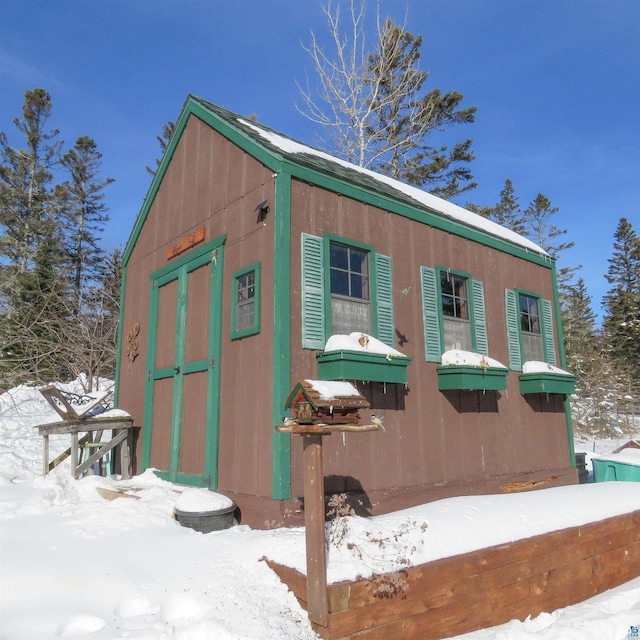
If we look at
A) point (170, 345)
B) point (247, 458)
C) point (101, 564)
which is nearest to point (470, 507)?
point (247, 458)

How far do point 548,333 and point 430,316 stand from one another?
12.0 feet

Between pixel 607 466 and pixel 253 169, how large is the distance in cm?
843

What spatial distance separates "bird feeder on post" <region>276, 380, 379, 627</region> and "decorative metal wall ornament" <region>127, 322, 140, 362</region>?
5.24 m

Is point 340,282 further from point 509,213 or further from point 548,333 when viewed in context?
point 509,213

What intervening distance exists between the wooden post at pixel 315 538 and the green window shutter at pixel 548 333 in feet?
23.7

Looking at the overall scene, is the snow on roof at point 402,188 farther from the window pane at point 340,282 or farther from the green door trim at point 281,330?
the window pane at point 340,282

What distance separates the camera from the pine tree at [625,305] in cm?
3756

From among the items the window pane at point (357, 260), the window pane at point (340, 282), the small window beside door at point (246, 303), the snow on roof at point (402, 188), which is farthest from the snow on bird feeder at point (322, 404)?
the snow on roof at point (402, 188)

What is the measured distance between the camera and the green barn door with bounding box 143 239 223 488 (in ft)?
21.6

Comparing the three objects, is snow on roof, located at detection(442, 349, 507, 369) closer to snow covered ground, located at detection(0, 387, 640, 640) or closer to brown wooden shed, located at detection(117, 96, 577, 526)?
brown wooden shed, located at detection(117, 96, 577, 526)

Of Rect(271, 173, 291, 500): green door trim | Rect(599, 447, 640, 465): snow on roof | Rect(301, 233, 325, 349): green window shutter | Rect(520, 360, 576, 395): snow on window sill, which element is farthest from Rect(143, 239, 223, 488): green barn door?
Rect(599, 447, 640, 465): snow on roof

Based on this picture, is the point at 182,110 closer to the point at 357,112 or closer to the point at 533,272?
the point at 533,272

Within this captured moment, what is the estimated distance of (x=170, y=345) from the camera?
25.3 feet

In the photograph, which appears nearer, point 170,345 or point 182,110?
point 170,345
